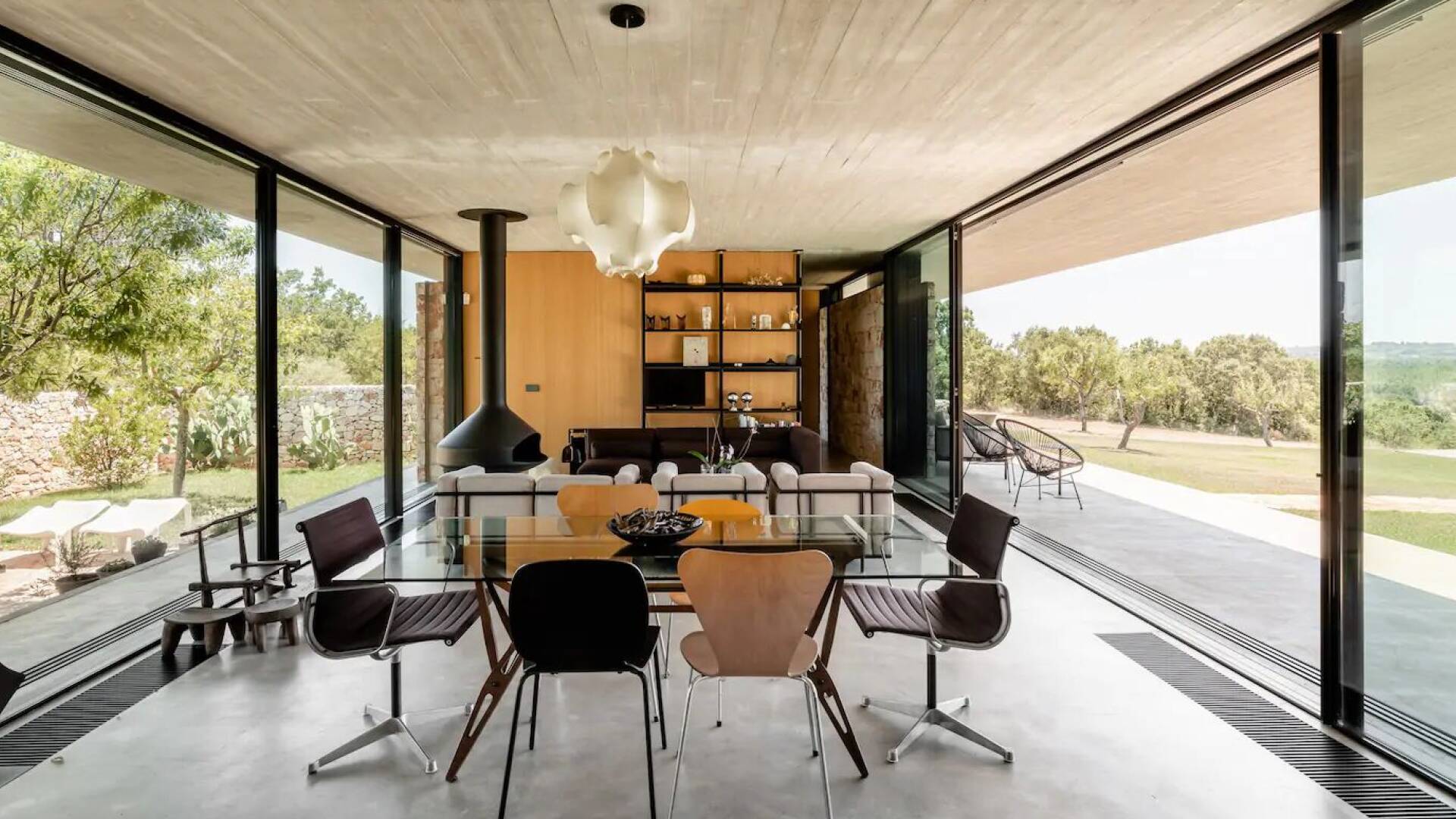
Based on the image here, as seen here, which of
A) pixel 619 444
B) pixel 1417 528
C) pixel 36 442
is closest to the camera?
pixel 1417 528

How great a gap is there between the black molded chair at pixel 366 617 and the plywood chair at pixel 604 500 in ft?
2.69

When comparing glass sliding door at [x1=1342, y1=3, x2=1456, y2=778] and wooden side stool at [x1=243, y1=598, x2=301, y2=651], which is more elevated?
glass sliding door at [x1=1342, y1=3, x2=1456, y2=778]

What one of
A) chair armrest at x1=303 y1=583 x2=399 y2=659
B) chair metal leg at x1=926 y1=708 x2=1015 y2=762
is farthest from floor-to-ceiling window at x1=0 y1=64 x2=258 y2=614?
chair metal leg at x1=926 y1=708 x2=1015 y2=762

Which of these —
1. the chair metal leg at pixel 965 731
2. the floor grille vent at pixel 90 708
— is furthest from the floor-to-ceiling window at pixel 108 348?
the chair metal leg at pixel 965 731

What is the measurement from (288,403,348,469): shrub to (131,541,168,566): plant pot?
1311 mm

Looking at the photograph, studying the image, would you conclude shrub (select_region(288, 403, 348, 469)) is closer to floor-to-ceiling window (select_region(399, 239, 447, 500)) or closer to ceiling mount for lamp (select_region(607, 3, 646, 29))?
floor-to-ceiling window (select_region(399, 239, 447, 500))

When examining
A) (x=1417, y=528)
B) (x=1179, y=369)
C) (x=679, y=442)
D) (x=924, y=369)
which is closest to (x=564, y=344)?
(x=679, y=442)

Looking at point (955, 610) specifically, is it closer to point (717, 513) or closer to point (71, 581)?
point (717, 513)

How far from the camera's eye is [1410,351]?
2479 millimetres

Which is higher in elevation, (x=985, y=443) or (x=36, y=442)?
(x=36, y=442)

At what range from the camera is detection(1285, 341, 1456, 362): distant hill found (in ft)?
7.79

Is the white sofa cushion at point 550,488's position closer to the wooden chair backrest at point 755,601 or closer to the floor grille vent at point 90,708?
the floor grille vent at point 90,708

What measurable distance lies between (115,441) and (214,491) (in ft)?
2.57

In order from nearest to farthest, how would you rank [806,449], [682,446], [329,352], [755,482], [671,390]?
[755,482]
[329,352]
[806,449]
[682,446]
[671,390]
